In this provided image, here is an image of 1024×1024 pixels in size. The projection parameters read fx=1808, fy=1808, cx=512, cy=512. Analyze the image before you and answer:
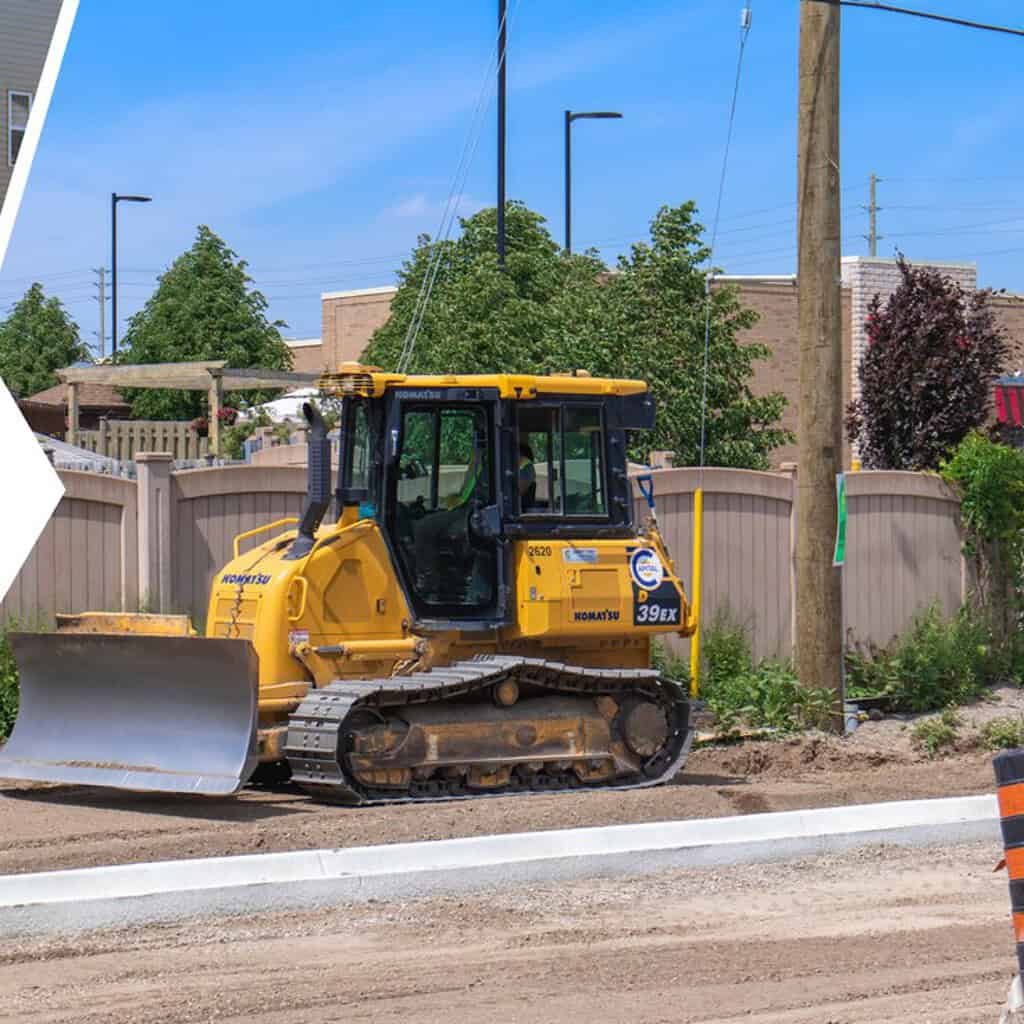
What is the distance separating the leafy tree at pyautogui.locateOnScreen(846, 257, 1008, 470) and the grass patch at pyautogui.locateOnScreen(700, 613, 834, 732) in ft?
24.8

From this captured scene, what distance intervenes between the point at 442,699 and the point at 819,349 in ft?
15.8

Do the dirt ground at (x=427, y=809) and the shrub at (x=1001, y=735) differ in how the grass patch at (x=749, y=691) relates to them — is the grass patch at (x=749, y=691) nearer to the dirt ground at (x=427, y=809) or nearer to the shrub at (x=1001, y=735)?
the dirt ground at (x=427, y=809)

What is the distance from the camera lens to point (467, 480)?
1195cm

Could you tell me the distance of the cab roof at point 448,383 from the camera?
38.4ft

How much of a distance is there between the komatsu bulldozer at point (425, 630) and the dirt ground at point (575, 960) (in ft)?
8.99

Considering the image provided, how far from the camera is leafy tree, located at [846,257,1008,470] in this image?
891 inches

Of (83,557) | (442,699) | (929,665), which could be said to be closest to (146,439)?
(83,557)

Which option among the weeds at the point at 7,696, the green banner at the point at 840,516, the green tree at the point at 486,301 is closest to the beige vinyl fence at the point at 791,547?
the green banner at the point at 840,516

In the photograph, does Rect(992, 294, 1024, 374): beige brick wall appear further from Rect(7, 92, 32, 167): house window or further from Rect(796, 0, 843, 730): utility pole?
Rect(796, 0, 843, 730): utility pole

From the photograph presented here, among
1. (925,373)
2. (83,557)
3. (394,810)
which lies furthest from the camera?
A: (925,373)

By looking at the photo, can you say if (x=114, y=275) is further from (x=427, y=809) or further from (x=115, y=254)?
(x=427, y=809)

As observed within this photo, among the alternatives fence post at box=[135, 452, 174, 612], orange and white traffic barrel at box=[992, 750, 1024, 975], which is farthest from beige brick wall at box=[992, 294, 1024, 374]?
orange and white traffic barrel at box=[992, 750, 1024, 975]

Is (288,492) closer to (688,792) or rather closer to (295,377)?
(688,792)
